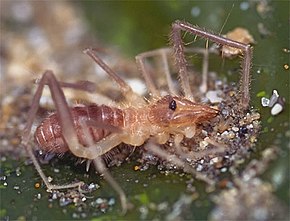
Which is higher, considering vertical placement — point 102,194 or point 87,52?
point 87,52

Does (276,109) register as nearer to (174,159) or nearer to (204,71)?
(174,159)

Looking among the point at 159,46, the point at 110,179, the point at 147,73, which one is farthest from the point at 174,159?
the point at 159,46

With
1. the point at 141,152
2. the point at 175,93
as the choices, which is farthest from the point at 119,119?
the point at 175,93

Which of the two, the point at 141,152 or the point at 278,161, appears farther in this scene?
the point at 141,152

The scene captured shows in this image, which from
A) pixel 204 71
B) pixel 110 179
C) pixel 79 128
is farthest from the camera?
pixel 204 71

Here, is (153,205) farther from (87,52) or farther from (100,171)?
(87,52)
